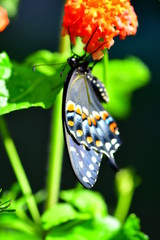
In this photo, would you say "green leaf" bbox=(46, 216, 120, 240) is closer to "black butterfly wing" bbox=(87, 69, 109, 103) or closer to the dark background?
"black butterfly wing" bbox=(87, 69, 109, 103)

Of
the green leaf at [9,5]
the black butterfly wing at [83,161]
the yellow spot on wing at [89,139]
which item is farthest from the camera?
the green leaf at [9,5]

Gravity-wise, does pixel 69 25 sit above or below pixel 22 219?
above

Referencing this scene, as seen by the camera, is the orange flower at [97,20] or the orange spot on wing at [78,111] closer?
the orange flower at [97,20]

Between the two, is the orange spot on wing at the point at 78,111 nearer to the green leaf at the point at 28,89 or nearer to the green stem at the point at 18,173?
the green leaf at the point at 28,89

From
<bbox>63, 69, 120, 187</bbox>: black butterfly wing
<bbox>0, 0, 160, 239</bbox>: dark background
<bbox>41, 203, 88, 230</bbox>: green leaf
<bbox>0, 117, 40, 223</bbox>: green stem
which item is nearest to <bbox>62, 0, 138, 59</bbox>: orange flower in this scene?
<bbox>63, 69, 120, 187</bbox>: black butterfly wing

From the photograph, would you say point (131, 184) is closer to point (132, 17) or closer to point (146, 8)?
point (132, 17)

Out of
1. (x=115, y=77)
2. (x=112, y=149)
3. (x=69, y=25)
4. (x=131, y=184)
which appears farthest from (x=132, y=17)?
(x=131, y=184)

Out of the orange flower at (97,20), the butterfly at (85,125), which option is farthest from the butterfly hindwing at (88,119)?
the orange flower at (97,20)
